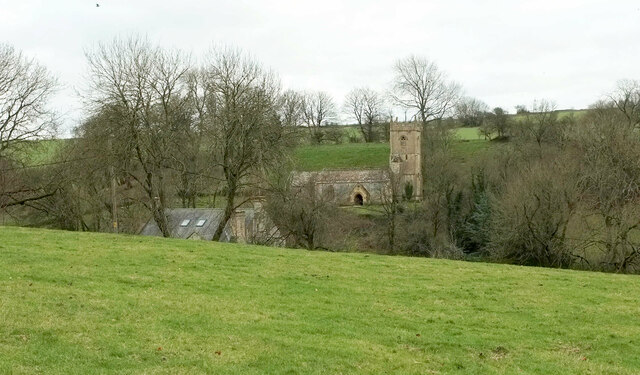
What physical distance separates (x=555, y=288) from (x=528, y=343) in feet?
22.8

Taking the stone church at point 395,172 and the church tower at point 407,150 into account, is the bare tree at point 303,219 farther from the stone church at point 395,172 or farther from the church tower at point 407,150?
the church tower at point 407,150

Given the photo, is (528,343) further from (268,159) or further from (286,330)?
(268,159)

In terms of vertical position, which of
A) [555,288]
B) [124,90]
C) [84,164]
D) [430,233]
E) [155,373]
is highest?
[124,90]

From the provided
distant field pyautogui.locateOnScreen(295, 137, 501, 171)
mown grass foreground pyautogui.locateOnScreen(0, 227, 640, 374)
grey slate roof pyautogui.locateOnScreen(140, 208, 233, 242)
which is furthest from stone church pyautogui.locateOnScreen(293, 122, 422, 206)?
mown grass foreground pyautogui.locateOnScreen(0, 227, 640, 374)

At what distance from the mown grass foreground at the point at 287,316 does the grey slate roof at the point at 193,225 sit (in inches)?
862

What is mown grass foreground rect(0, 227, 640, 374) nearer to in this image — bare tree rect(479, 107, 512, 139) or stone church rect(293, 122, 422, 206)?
stone church rect(293, 122, 422, 206)

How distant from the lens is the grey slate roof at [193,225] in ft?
141

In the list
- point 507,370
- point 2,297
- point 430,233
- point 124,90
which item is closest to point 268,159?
point 124,90

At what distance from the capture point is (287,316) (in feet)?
42.2

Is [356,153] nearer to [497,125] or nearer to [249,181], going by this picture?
[497,125]

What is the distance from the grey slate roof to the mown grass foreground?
21887mm

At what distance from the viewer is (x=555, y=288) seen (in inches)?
723

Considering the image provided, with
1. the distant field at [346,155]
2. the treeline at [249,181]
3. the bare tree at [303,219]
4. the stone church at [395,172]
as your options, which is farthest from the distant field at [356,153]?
the bare tree at [303,219]

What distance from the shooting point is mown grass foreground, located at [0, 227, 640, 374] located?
9797mm
